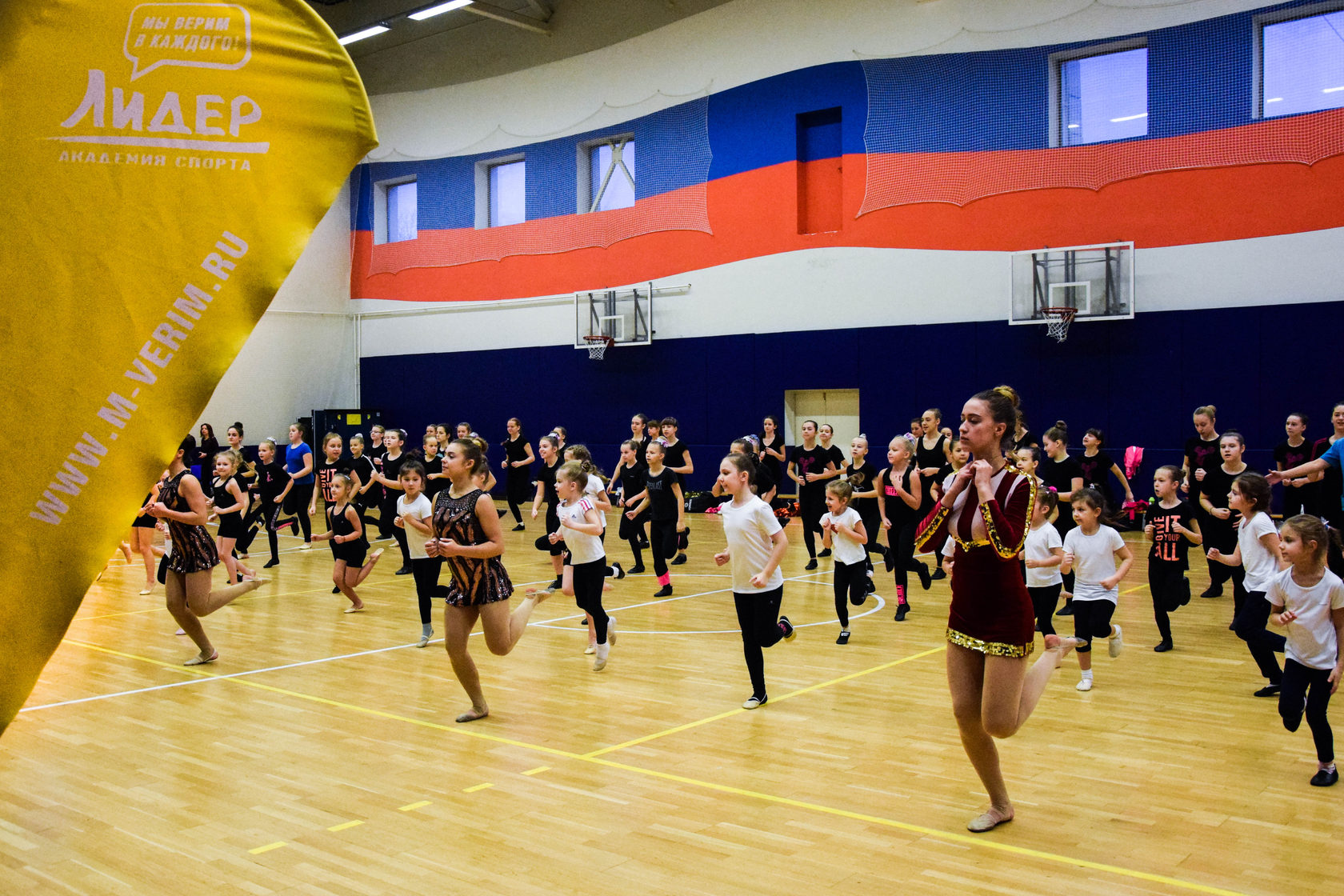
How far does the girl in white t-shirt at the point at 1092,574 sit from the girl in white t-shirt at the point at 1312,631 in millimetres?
1818

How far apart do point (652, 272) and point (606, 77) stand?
459 centimetres

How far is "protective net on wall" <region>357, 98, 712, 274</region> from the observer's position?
22.0 metres

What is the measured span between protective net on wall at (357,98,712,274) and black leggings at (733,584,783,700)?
51.4 ft

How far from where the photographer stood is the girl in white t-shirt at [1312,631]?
533cm

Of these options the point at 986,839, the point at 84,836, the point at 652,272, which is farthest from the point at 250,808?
the point at 652,272

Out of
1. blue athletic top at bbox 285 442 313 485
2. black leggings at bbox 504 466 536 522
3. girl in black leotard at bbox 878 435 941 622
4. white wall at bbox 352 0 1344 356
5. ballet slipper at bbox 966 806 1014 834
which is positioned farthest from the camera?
black leggings at bbox 504 466 536 522

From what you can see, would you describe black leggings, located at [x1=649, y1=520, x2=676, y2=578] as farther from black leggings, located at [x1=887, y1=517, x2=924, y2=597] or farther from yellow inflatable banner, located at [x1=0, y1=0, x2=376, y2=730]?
yellow inflatable banner, located at [x1=0, y1=0, x2=376, y2=730]

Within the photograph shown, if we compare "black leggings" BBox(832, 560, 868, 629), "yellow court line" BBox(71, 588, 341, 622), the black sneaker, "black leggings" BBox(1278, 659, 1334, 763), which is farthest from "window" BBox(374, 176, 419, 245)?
the black sneaker

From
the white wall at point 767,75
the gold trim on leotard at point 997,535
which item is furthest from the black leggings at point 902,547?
the white wall at point 767,75

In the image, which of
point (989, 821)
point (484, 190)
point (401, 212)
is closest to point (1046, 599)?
point (989, 821)

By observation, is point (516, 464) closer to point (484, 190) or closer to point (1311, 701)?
point (484, 190)

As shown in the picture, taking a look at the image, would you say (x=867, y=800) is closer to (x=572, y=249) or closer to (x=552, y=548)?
(x=552, y=548)

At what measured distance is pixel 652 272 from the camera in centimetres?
2273

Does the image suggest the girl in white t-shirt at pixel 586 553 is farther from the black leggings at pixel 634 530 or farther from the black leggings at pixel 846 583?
the black leggings at pixel 634 530
